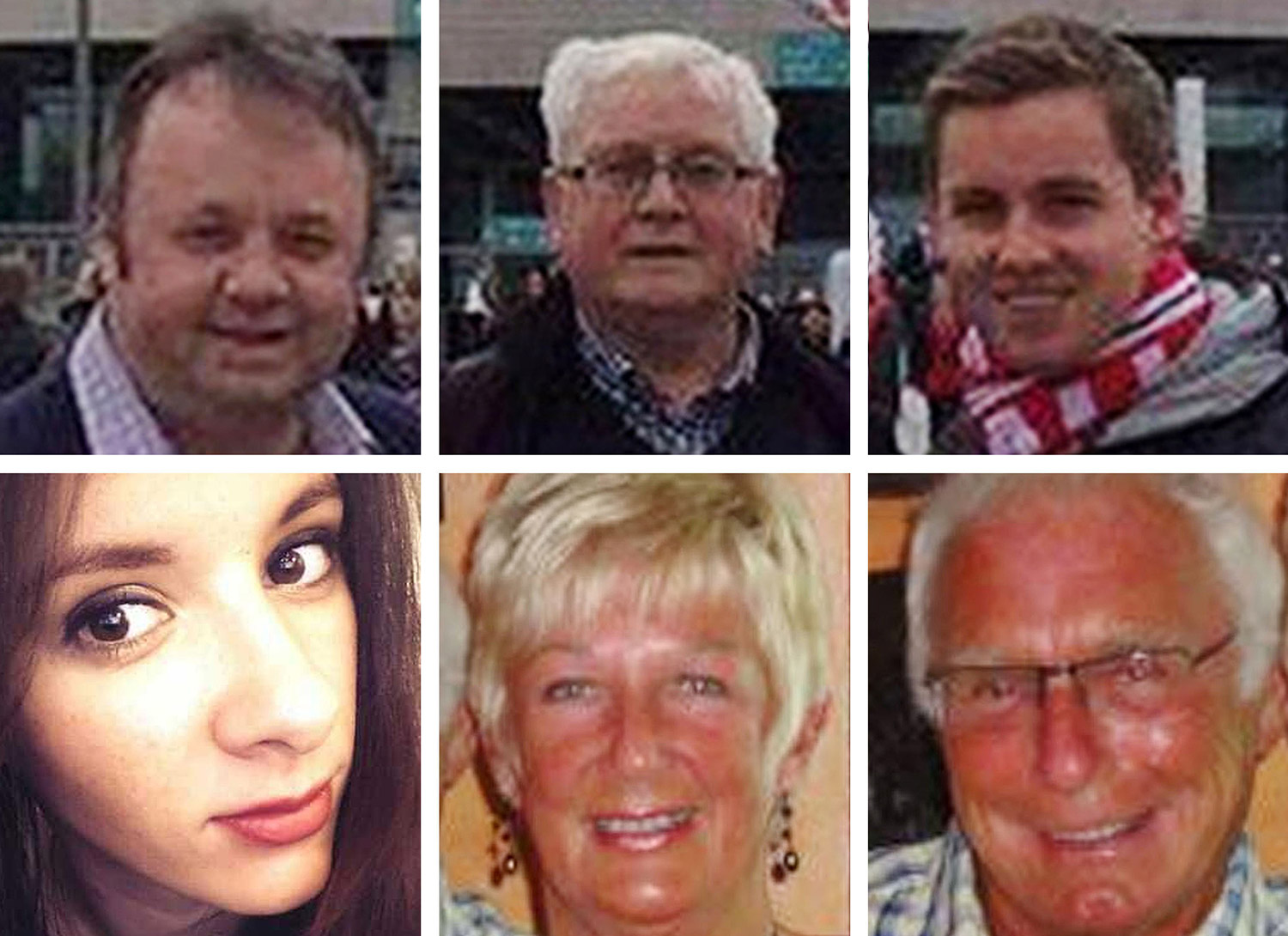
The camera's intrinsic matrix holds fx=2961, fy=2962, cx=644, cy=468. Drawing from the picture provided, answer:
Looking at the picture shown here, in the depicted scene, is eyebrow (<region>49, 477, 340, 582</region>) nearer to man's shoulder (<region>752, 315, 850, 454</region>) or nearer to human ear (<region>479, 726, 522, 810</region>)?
human ear (<region>479, 726, 522, 810</region>)

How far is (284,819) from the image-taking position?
519 centimetres

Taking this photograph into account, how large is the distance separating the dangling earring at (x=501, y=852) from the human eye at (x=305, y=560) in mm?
529

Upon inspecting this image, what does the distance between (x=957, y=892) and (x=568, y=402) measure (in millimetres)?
1112

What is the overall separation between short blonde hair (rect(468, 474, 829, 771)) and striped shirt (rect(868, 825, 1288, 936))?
0.95 feet

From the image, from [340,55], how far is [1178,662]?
181cm

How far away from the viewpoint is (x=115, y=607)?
512 centimetres

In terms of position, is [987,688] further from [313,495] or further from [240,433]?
[240,433]

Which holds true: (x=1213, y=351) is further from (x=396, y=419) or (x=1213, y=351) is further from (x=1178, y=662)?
(x=396, y=419)


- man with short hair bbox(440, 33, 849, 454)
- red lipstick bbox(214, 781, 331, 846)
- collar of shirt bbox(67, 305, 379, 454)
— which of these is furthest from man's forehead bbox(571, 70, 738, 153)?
red lipstick bbox(214, 781, 331, 846)

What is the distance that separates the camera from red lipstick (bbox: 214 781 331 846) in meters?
5.18

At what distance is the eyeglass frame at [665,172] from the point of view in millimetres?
A: 5125

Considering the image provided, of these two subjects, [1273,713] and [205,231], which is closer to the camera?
[205,231]

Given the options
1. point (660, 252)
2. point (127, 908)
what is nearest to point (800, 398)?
point (660, 252)

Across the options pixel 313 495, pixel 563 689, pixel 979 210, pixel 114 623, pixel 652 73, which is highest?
pixel 652 73
